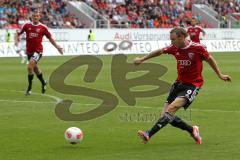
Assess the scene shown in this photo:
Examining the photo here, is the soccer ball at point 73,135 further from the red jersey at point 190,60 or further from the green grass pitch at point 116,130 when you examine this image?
the red jersey at point 190,60

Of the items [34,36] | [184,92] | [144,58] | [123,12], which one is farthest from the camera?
[123,12]

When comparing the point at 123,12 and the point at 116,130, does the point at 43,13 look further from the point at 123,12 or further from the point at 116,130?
the point at 116,130

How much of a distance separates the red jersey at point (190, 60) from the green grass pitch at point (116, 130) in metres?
1.15

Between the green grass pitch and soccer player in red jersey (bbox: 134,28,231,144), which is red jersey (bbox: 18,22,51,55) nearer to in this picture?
the green grass pitch

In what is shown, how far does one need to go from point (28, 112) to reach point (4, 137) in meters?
4.10

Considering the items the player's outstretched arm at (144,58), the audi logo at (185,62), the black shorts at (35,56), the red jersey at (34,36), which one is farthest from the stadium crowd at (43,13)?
the audi logo at (185,62)

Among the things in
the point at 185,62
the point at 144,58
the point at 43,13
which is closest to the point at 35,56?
the point at 144,58

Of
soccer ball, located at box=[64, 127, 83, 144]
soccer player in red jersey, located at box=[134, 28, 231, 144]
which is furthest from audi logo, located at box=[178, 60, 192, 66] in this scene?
soccer ball, located at box=[64, 127, 83, 144]

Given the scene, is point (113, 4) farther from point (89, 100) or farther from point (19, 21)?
point (89, 100)

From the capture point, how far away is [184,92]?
476 inches

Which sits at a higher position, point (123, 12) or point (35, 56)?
point (35, 56)

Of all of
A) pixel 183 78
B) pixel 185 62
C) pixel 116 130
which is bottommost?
pixel 116 130

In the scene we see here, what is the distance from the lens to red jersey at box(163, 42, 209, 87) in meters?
12.1

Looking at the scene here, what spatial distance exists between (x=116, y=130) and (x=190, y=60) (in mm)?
2594
